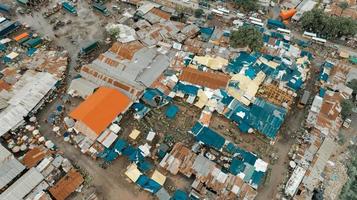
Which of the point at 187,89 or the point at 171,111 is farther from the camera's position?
the point at 187,89

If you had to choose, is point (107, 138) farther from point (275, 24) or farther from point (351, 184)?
point (275, 24)

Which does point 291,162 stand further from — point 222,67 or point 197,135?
point 222,67

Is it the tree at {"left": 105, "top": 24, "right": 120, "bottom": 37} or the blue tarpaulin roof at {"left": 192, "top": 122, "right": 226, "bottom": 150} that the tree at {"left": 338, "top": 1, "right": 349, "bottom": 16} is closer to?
the blue tarpaulin roof at {"left": 192, "top": 122, "right": 226, "bottom": 150}

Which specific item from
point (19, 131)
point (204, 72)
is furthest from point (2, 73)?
point (204, 72)

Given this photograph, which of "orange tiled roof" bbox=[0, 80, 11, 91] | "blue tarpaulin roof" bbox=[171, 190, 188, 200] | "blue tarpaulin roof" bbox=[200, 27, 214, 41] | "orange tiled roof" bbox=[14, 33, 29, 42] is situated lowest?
"blue tarpaulin roof" bbox=[171, 190, 188, 200]

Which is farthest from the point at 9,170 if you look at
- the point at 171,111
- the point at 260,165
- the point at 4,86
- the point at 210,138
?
the point at 260,165

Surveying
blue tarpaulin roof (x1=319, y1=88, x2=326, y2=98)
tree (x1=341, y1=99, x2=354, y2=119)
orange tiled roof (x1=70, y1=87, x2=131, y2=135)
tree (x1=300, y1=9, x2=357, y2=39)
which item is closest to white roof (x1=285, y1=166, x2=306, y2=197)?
tree (x1=341, y1=99, x2=354, y2=119)

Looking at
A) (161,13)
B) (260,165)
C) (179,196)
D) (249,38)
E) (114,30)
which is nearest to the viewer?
(179,196)
